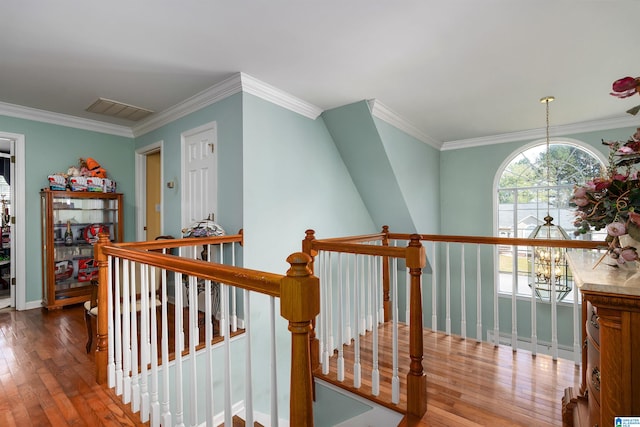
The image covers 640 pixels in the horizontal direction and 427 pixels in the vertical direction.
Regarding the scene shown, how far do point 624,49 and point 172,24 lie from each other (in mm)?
3383

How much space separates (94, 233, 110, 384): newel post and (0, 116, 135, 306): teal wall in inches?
103

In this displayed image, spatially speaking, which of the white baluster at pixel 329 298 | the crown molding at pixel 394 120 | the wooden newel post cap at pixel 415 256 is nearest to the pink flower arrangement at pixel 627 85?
the wooden newel post cap at pixel 415 256

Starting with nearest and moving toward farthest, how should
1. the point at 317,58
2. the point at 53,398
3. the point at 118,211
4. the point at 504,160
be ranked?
the point at 53,398 → the point at 317,58 → the point at 118,211 → the point at 504,160

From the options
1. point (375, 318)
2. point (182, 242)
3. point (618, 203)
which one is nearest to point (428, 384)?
point (375, 318)

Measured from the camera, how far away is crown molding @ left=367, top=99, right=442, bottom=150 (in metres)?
3.44

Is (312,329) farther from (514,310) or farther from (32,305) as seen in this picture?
(32,305)

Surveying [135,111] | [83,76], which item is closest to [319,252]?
[83,76]

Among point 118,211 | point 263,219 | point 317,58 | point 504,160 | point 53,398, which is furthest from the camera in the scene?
point 504,160

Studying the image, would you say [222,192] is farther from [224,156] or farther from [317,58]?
[317,58]

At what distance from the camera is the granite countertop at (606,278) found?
92 cm

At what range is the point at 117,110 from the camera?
12.1ft

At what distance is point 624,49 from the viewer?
2.35m

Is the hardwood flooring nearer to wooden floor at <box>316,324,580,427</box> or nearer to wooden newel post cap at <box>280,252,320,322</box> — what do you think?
wooden floor at <box>316,324,580,427</box>

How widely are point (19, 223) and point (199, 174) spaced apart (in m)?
2.35
